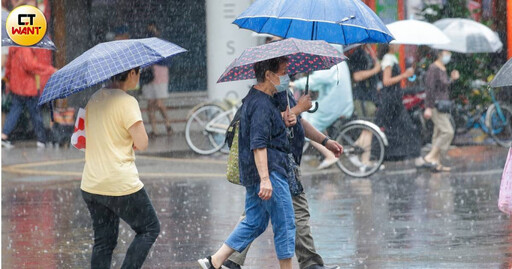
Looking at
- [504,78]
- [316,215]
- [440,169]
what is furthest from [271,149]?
[440,169]

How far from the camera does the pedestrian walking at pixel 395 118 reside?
14.2m

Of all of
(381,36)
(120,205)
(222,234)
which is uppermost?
(381,36)

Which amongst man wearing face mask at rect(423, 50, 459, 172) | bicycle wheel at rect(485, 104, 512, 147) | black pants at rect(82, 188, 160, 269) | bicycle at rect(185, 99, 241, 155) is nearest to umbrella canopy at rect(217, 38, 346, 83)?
black pants at rect(82, 188, 160, 269)

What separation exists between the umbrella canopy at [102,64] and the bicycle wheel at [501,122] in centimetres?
1034

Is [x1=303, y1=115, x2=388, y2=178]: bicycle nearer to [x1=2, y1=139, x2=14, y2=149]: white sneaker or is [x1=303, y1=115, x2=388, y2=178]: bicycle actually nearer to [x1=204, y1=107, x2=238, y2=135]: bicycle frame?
[x1=204, y1=107, x2=238, y2=135]: bicycle frame

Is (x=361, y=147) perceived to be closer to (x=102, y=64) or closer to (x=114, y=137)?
(x=114, y=137)

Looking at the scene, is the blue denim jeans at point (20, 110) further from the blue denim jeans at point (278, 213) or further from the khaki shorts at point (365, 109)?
the blue denim jeans at point (278, 213)

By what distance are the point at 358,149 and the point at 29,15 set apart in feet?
22.1

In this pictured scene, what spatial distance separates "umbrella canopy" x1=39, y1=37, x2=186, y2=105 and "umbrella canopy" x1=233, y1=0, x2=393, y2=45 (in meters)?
1.14

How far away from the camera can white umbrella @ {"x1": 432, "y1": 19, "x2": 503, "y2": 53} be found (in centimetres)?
1577

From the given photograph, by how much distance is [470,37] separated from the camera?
15.8 metres

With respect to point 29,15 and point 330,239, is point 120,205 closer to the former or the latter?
point 29,15

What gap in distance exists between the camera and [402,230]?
9.70 metres

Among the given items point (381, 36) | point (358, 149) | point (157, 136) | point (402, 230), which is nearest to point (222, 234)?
point (402, 230)
